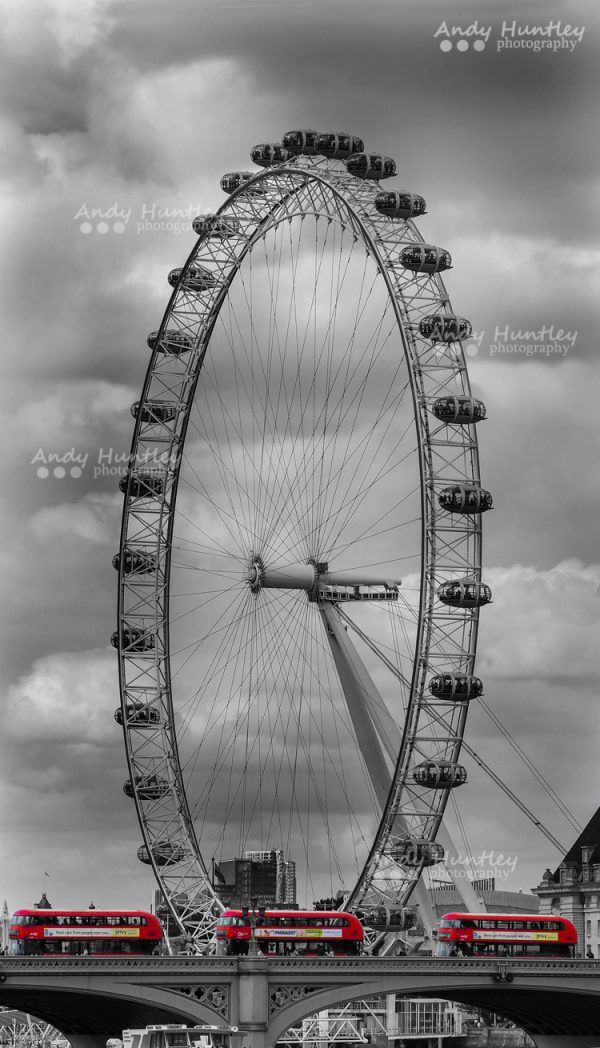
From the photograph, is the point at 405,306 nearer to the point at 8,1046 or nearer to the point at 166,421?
the point at 166,421

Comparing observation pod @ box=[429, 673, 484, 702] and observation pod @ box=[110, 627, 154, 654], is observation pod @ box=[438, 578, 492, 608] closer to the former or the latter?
observation pod @ box=[429, 673, 484, 702]

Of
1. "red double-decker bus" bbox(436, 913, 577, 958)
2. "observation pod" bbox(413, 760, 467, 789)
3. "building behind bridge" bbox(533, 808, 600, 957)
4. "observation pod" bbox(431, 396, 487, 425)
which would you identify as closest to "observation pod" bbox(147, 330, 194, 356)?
"observation pod" bbox(431, 396, 487, 425)

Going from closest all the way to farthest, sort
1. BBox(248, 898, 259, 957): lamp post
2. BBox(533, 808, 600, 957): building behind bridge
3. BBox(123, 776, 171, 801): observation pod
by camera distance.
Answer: BBox(248, 898, 259, 957): lamp post
BBox(123, 776, 171, 801): observation pod
BBox(533, 808, 600, 957): building behind bridge

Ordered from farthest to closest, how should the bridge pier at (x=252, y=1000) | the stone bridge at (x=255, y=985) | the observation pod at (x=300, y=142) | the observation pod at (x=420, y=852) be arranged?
the observation pod at (x=300, y=142)
the observation pod at (x=420, y=852)
the bridge pier at (x=252, y=1000)
the stone bridge at (x=255, y=985)

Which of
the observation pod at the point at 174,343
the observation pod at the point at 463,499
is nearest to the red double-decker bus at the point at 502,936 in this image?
the observation pod at the point at 463,499

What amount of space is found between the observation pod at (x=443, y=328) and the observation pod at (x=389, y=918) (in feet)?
80.6

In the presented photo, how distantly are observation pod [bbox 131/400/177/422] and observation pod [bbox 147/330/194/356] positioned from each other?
258 centimetres

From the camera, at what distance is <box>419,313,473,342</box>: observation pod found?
82.6 meters

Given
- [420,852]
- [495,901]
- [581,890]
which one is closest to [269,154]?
[420,852]

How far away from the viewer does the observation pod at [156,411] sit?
308 ft

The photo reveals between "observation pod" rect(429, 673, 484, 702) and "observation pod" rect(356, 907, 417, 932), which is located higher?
"observation pod" rect(429, 673, 484, 702)

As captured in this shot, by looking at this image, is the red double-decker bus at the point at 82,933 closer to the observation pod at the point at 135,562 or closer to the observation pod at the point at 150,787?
the observation pod at the point at 150,787

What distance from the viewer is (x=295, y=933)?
80625 millimetres

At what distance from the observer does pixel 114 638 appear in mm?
93500
